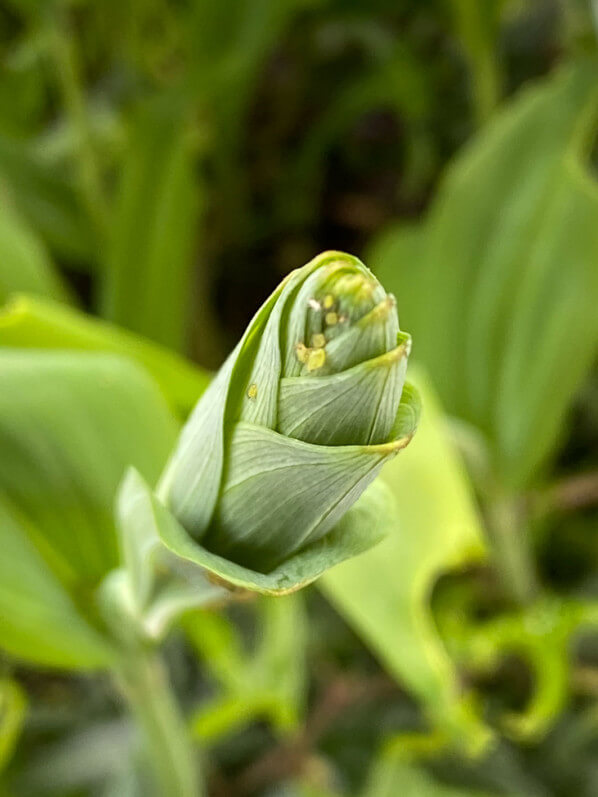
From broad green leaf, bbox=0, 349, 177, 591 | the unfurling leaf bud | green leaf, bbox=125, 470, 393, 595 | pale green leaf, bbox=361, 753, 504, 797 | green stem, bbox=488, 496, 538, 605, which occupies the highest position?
the unfurling leaf bud

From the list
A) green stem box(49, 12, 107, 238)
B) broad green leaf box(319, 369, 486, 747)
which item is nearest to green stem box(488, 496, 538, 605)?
broad green leaf box(319, 369, 486, 747)

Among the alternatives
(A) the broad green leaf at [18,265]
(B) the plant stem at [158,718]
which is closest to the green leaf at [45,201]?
(A) the broad green leaf at [18,265]

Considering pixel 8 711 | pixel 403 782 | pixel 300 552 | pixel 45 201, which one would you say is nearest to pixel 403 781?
pixel 403 782

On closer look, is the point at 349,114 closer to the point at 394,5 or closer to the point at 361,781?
the point at 394,5

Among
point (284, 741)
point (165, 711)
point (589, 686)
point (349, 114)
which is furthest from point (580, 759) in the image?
point (349, 114)

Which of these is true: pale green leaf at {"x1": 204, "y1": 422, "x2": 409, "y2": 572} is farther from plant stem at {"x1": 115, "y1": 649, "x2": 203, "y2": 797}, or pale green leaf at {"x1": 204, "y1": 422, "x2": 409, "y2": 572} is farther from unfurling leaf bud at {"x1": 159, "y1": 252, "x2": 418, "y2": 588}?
plant stem at {"x1": 115, "y1": 649, "x2": 203, "y2": 797}

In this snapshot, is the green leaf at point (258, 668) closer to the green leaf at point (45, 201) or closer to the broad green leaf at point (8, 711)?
the broad green leaf at point (8, 711)
